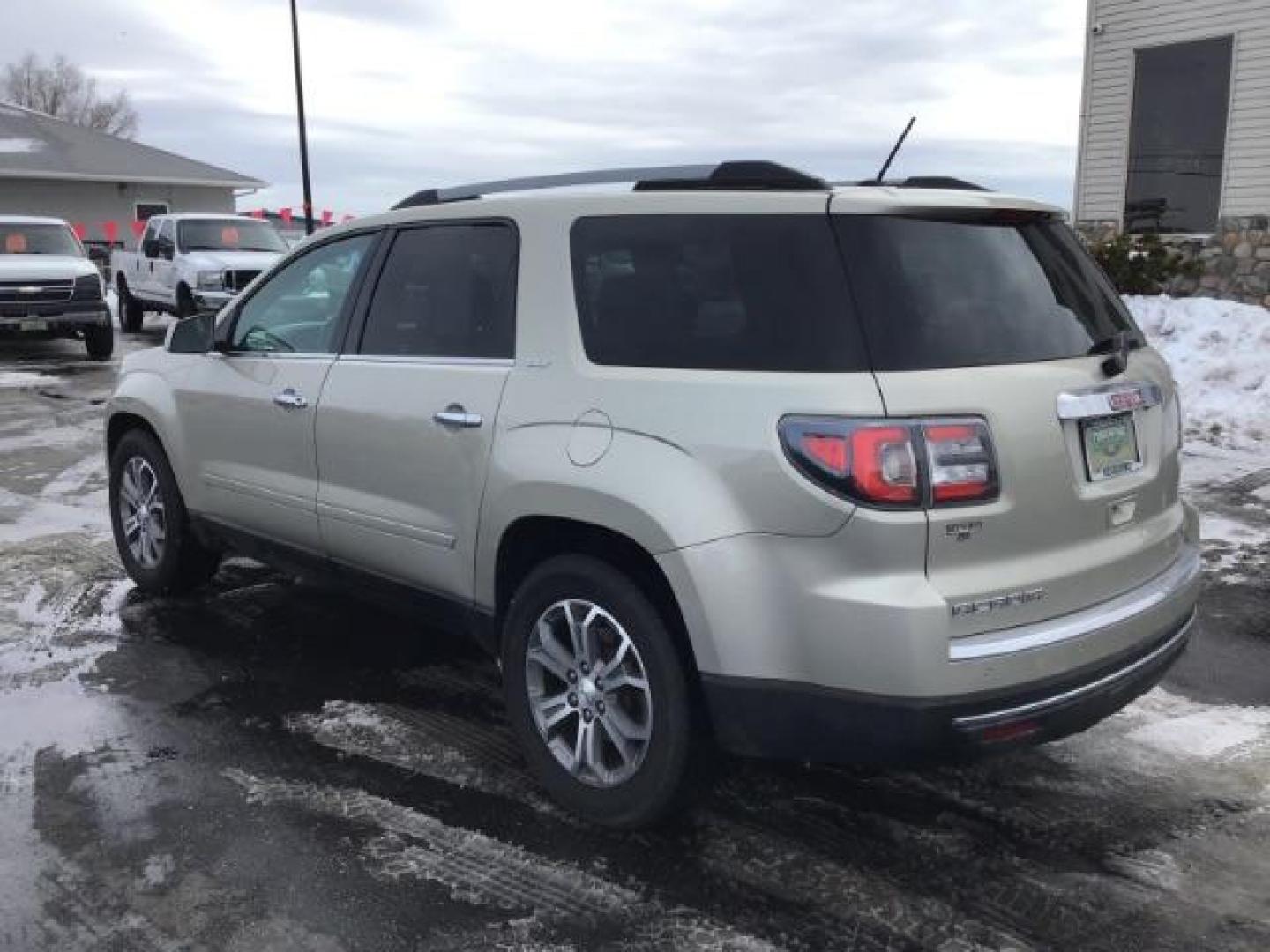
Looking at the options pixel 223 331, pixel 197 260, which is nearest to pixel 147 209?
pixel 197 260

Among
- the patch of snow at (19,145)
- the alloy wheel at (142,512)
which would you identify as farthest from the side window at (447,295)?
the patch of snow at (19,145)

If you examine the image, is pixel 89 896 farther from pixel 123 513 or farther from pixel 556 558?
pixel 123 513

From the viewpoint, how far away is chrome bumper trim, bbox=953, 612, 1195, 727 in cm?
281

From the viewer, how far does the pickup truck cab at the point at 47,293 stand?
1550 centimetres

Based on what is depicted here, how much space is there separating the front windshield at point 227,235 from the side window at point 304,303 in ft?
48.5

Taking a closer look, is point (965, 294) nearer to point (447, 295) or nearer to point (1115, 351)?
point (1115, 351)

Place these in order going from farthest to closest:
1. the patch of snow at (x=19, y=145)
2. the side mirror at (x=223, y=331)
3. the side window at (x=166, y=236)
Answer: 1. the patch of snow at (x=19, y=145)
2. the side window at (x=166, y=236)
3. the side mirror at (x=223, y=331)

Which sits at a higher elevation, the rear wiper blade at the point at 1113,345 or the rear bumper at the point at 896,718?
the rear wiper blade at the point at 1113,345

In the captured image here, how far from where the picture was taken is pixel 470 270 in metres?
3.88

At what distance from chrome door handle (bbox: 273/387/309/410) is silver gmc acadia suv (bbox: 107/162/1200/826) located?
369 millimetres

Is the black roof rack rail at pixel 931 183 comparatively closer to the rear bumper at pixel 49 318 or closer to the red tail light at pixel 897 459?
the red tail light at pixel 897 459

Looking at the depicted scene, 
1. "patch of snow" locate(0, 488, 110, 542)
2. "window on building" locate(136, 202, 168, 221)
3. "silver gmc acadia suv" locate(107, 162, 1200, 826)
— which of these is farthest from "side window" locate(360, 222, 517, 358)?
"window on building" locate(136, 202, 168, 221)

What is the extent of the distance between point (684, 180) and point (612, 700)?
4.91ft

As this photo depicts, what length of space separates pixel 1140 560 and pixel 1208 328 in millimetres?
9383
